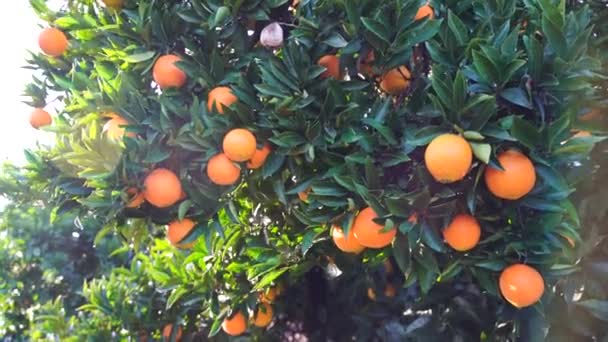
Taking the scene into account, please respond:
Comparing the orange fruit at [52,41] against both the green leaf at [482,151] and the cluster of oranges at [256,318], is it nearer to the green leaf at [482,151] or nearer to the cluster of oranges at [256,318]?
the cluster of oranges at [256,318]

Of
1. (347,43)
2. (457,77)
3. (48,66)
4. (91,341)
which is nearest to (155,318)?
(91,341)

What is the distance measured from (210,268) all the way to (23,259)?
206 cm

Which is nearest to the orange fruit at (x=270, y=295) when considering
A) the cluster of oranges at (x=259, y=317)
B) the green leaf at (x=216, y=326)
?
the cluster of oranges at (x=259, y=317)

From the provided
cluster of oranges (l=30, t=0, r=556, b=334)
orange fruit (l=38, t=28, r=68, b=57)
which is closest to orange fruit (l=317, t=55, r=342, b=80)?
cluster of oranges (l=30, t=0, r=556, b=334)

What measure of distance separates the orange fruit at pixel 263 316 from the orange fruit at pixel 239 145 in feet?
2.59

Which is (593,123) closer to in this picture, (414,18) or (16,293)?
(414,18)

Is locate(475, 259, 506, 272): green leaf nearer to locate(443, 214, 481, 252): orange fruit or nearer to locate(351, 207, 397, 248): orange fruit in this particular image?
locate(443, 214, 481, 252): orange fruit

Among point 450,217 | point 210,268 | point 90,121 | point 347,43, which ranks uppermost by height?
point 347,43

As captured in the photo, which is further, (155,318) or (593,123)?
(155,318)

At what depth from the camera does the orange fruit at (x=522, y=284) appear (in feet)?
4.10

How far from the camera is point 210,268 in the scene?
2.01 metres

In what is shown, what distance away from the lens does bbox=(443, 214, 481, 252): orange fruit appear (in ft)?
4.14

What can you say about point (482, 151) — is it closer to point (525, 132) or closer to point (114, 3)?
point (525, 132)

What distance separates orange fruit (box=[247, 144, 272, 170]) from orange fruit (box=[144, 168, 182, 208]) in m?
0.17
